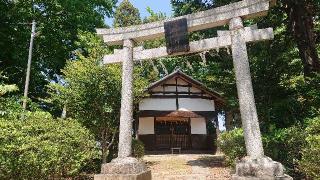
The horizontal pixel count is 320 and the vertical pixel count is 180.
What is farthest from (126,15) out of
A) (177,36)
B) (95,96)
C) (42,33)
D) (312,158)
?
(312,158)

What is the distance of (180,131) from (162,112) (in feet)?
7.71

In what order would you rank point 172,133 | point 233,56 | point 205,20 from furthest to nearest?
1. point 172,133
2. point 205,20
3. point 233,56

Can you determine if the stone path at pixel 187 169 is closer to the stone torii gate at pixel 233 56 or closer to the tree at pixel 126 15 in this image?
the stone torii gate at pixel 233 56

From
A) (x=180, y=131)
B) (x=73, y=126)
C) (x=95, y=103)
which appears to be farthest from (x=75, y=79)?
(x=180, y=131)

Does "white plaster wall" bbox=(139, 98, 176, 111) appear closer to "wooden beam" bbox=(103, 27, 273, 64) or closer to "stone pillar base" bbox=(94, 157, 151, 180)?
"wooden beam" bbox=(103, 27, 273, 64)

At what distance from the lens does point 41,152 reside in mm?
9484

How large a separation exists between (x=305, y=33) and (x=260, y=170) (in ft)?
25.0

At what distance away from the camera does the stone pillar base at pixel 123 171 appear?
8166 millimetres

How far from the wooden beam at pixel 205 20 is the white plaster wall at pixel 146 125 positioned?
519 inches

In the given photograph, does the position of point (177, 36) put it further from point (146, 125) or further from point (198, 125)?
point (198, 125)

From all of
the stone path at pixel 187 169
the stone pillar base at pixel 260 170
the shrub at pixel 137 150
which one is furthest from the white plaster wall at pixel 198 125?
the stone pillar base at pixel 260 170

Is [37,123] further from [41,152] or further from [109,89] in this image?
[109,89]

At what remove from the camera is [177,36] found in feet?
31.4

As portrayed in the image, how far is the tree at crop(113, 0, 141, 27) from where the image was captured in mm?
38809
